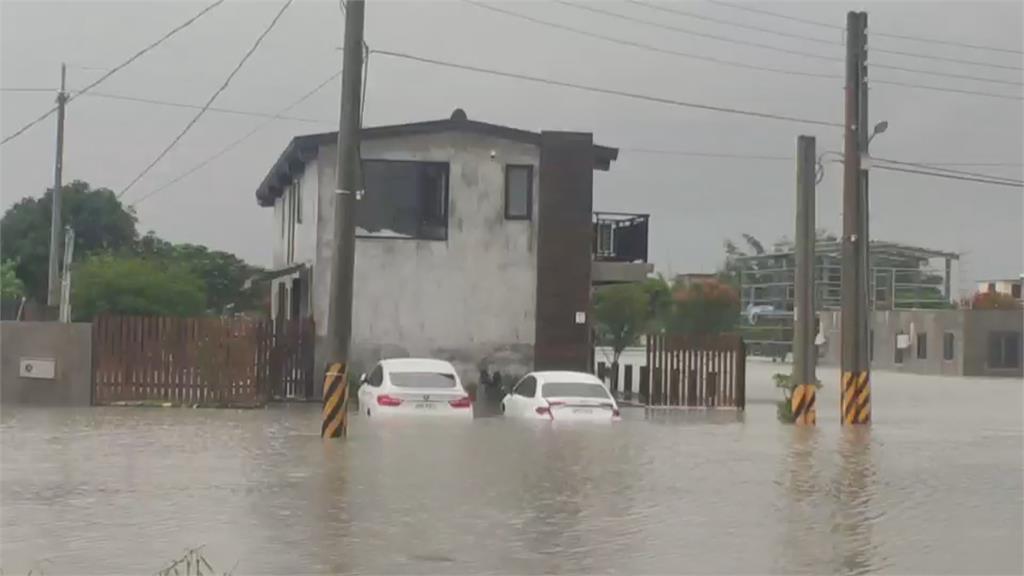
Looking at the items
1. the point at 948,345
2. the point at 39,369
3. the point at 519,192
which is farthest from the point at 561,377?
the point at 948,345

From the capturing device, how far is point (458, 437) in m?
23.0

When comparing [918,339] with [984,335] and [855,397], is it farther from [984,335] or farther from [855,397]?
[855,397]

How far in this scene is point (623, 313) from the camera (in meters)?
50.7

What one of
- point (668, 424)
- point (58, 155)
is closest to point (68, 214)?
point (58, 155)

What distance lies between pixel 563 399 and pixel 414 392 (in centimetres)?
267

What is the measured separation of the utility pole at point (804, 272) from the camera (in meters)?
28.8

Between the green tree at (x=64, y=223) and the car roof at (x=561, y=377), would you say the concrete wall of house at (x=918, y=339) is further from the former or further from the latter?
the car roof at (x=561, y=377)

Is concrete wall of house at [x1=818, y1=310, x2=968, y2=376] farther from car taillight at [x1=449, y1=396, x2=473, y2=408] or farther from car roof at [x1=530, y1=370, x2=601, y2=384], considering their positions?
car taillight at [x1=449, y1=396, x2=473, y2=408]

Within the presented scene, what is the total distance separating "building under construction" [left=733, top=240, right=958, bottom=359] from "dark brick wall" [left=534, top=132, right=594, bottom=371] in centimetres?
4983

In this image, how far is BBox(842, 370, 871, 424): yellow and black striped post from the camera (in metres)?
28.5

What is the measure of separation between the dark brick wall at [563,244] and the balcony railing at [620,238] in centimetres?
185

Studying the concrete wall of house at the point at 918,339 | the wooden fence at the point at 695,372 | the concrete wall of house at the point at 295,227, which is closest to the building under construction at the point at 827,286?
the concrete wall of house at the point at 918,339

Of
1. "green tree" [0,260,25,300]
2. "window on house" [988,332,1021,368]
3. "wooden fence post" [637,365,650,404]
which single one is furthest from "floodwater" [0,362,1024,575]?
"window on house" [988,332,1021,368]

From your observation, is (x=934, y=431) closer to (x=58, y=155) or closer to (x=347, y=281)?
(x=347, y=281)
